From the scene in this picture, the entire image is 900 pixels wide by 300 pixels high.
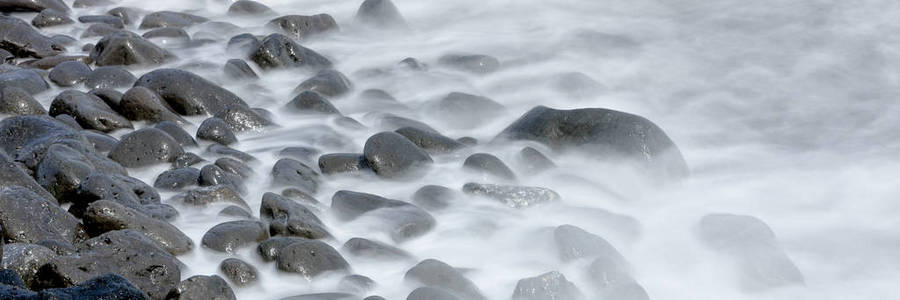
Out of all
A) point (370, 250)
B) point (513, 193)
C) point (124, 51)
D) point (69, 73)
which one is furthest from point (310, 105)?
point (370, 250)

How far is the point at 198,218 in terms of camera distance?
3.88 metres

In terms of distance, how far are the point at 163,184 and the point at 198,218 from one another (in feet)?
1.16

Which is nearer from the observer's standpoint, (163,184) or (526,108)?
(163,184)

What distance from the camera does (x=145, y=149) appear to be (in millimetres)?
4379

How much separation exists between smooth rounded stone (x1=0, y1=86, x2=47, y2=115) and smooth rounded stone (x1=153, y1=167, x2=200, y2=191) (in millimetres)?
898

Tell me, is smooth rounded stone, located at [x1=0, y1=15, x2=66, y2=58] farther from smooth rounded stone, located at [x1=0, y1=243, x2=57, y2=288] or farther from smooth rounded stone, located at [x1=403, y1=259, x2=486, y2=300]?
smooth rounded stone, located at [x1=403, y1=259, x2=486, y2=300]

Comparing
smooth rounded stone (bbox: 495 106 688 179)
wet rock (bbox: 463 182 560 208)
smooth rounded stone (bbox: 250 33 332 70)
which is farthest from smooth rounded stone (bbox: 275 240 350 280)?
smooth rounded stone (bbox: 250 33 332 70)

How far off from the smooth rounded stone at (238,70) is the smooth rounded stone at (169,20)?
42.6 inches

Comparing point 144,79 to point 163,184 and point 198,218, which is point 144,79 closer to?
point 163,184

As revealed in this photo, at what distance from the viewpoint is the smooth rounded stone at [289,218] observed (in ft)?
12.4

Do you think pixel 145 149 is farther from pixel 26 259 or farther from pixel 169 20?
pixel 169 20

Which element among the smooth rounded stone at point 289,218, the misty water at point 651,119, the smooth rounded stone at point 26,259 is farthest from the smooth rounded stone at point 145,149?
the smooth rounded stone at point 26,259

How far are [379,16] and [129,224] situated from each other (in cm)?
415

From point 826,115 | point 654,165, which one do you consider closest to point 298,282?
point 654,165
